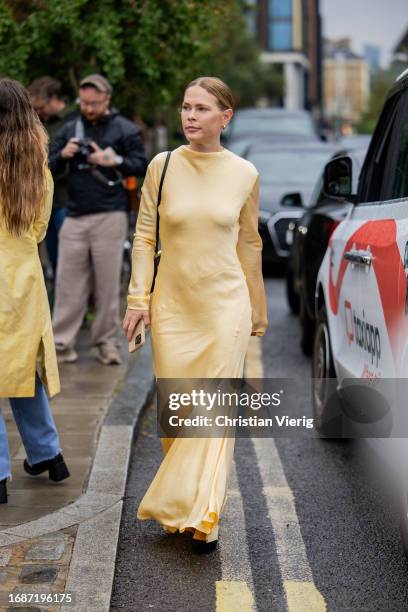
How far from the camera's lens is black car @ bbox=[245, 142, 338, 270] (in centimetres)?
1438

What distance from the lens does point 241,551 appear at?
15.6ft

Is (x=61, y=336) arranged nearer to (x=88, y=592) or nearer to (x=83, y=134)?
(x=83, y=134)

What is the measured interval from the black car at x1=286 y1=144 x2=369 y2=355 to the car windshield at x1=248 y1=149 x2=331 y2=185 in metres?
4.92

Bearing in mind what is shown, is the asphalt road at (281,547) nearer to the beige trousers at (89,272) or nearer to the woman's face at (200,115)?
the woman's face at (200,115)

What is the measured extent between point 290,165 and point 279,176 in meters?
0.42

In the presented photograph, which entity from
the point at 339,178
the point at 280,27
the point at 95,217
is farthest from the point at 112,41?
the point at 280,27

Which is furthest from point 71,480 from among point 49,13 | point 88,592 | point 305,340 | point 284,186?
point 284,186

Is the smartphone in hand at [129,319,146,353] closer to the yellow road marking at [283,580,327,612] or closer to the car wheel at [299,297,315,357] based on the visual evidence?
the yellow road marking at [283,580,327,612]

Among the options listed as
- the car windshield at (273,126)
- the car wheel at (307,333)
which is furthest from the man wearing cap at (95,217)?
the car windshield at (273,126)

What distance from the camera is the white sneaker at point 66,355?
8.62 metres

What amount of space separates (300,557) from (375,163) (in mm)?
2091

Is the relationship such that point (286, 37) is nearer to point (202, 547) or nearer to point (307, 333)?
point (307, 333)

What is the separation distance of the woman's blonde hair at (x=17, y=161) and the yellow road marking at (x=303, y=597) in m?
1.88

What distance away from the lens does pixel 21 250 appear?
5.14 m
